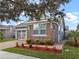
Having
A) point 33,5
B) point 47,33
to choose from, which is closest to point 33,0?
point 33,5

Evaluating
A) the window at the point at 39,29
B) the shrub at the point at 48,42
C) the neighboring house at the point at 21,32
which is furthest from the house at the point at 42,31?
the neighboring house at the point at 21,32

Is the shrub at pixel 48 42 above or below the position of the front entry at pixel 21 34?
below

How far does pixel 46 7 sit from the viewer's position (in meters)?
10.5

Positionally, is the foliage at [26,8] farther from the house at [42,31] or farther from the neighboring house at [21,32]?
the neighboring house at [21,32]

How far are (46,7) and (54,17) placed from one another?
1.22 meters

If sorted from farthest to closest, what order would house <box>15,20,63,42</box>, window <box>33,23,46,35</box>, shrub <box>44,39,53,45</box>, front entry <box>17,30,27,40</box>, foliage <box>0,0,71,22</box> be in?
front entry <box>17,30,27,40</box> → window <box>33,23,46,35</box> → house <box>15,20,63,42</box> → shrub <box>44,39,53,45</box> → foliage <box>0,0,71,22</box>

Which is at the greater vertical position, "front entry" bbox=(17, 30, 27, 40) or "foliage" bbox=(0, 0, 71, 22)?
"foliage" bbox=(0, 0, 71, 22)

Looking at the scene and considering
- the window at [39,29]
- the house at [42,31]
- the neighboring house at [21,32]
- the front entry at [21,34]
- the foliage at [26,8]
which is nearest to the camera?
the foliage at [26,8]

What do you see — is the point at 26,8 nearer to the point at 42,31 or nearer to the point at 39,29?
the point at 42,31

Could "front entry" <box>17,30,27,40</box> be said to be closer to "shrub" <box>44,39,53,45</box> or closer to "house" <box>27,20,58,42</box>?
"house" <box>27,20,58,42</box>

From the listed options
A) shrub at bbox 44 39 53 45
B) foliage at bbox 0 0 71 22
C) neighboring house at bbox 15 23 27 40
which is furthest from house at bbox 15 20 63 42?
foliage at bbox 0 0 71 22

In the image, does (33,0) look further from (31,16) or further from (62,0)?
(62,0)

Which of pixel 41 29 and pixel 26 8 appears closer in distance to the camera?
pixel 26 8

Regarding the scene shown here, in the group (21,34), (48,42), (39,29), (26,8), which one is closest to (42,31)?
(39,29)
